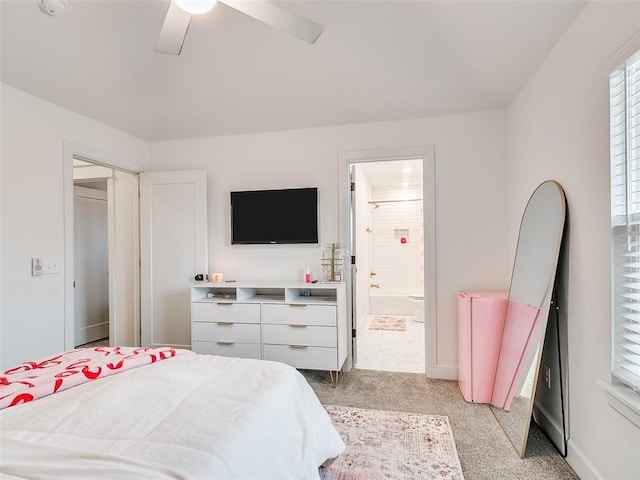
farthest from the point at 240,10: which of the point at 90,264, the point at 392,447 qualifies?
the point at 90,264

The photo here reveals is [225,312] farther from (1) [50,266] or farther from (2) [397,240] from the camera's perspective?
(2) [397,240]

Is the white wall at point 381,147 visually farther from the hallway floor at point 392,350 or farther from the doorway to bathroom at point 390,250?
the doorway to bathroom at point 390,250

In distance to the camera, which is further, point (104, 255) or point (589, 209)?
point (104, 255)

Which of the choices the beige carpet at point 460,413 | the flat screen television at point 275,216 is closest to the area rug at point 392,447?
the beige carpet at point 460,413

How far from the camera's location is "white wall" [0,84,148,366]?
2281 millimetres

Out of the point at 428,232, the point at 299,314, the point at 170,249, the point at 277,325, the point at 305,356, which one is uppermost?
the point at 428,232

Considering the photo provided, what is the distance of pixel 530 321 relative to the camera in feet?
6.73

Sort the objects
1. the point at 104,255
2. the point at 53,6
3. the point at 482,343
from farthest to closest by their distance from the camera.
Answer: the point at 104,255, the point at 482,343, the point at 53,6

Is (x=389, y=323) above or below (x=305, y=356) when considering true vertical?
below

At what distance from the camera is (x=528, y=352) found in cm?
200

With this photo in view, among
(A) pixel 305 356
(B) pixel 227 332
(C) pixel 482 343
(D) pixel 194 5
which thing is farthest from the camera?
(B) pixel 227 332

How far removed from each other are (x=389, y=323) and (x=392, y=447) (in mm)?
3135

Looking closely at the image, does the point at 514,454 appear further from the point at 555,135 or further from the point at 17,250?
the point at 17,250

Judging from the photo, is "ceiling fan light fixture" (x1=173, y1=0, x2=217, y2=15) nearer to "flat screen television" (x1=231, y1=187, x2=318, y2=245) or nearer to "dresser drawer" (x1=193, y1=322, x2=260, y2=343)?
"flat screen television" (x1=231, y1=187, x2=318, y2=245)
